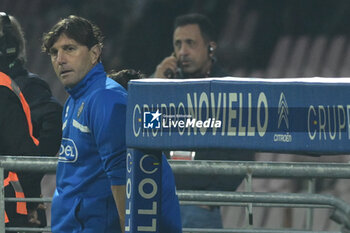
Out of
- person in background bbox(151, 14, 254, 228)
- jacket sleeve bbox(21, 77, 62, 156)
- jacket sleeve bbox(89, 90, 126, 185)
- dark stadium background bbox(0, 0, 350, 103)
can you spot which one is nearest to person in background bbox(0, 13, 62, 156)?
jacket sleeve bbox(21, 77, 62, 156)

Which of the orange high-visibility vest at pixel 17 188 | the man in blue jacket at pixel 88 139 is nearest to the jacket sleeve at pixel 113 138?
the man in blue jacket at pixel 88 139

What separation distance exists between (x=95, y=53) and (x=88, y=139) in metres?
0.42

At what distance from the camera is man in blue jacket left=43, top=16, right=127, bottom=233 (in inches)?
174

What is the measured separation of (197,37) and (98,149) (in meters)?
2.93

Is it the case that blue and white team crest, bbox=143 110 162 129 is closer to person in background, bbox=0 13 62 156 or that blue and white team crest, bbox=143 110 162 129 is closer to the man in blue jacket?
the man in blue jacket

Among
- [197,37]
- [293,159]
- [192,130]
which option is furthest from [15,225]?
[293,159]

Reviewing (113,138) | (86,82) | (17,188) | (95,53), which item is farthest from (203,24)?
(113,138)

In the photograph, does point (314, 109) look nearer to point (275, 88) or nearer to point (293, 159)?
point (275, 88)

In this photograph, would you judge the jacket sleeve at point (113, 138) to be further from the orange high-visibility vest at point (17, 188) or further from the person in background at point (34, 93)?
the orange high-visibility vest at point (17, 188)

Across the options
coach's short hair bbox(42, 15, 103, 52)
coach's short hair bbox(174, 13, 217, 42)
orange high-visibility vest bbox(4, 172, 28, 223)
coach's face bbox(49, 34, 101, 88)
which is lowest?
orange high-visibility vest bbox(4, 172, 28, 223)

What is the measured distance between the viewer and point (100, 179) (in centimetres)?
458

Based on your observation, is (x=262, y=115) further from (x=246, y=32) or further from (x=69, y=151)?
(x=246, y=32)

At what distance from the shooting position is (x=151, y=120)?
385 centimetres

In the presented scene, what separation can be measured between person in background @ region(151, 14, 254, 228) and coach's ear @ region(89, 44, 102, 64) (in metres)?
1.94
